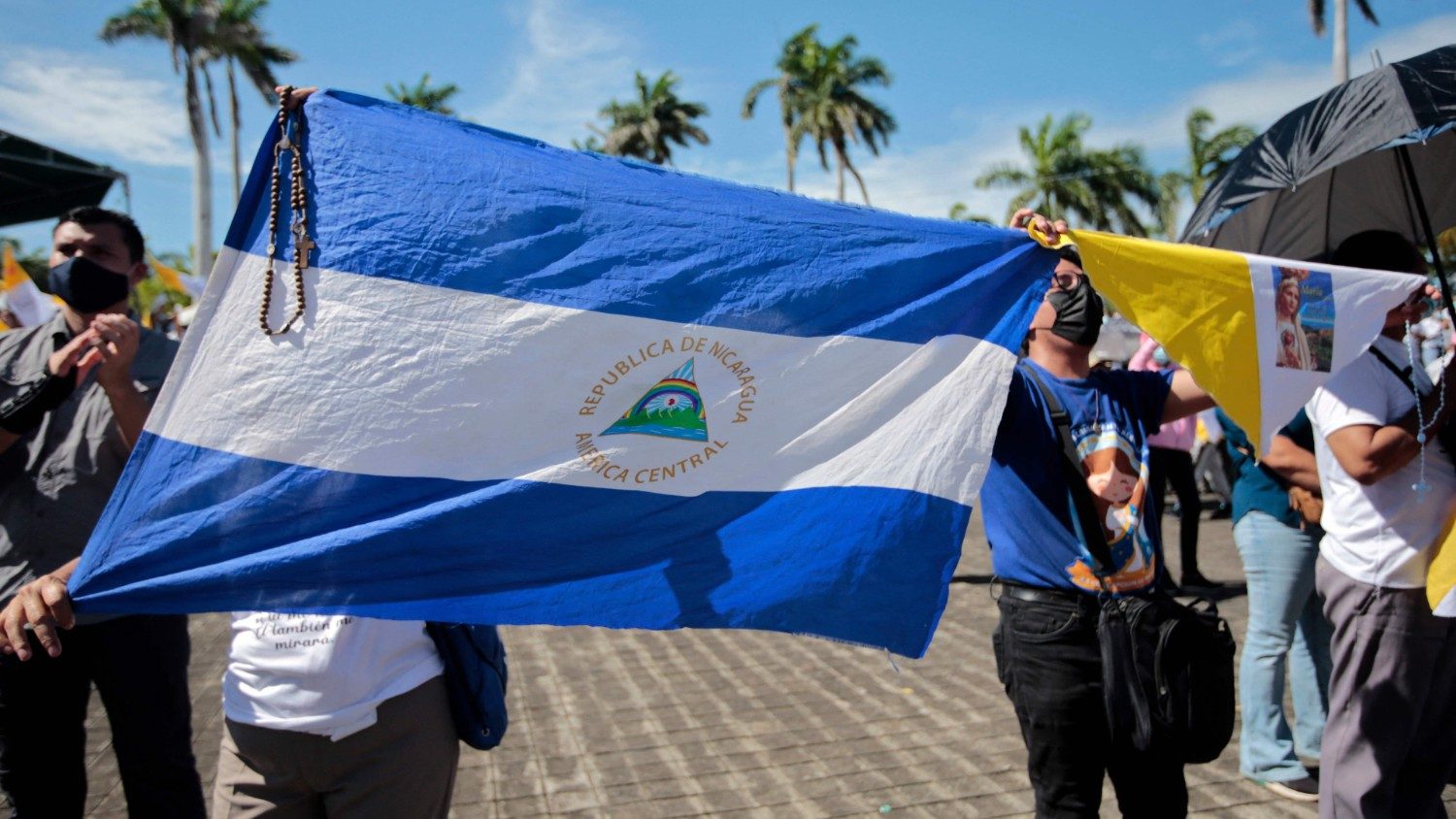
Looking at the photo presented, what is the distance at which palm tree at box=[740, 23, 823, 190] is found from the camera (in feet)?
127

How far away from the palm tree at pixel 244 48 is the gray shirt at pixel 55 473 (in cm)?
3571

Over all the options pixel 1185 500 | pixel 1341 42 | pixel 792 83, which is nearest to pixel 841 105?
pixel 792 83

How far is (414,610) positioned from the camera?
2047 millimetres

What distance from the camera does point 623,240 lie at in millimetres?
2203

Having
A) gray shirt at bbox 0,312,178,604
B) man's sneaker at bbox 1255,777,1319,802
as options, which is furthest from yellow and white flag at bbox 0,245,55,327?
man's sneaker at bbox 1255,777,1319,802

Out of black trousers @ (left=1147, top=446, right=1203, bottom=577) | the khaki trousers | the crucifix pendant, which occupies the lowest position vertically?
black trousers @ (left=1147, top=446, right=1203, bottom=577)

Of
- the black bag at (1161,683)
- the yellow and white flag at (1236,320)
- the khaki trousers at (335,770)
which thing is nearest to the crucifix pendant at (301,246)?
the khaki trousers at (335,770)

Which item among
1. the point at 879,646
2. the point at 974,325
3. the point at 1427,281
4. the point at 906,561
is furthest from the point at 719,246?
the point at 1427,281

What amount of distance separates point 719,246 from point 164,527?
1.30 m

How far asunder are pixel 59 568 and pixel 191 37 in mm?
38060

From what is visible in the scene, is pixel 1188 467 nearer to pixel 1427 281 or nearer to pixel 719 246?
pixel 1427 281

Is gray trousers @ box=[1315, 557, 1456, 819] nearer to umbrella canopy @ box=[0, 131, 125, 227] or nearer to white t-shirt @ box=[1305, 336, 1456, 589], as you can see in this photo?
white t-shirt @ box=[1305, 336, 1456, 589]

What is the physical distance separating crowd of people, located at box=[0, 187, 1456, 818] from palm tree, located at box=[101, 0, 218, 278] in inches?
1339

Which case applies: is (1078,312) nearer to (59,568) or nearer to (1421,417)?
(1421,417)
